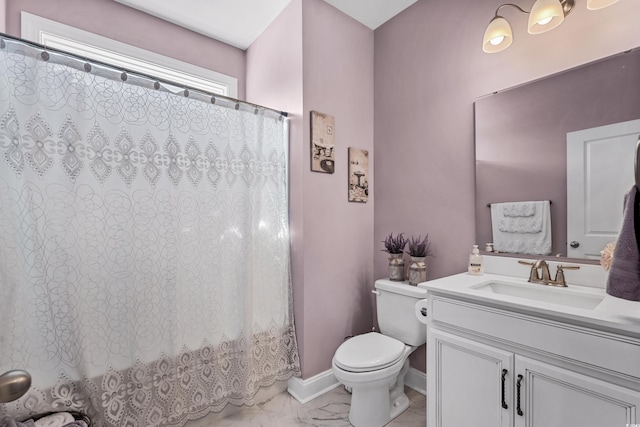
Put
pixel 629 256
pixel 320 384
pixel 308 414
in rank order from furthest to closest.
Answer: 1. pixel 320 384
2. pixel 308 414
3. pixel 629 256

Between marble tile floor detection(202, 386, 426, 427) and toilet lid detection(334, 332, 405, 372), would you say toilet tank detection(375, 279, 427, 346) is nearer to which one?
toilet lid detection(334, 332, 405, 372)

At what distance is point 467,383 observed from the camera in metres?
1.24

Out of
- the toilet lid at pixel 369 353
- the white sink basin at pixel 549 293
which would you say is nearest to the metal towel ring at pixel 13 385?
the toilet lid at pixel 369 353

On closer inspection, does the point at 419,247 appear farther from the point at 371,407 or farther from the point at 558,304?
the point at 371,407

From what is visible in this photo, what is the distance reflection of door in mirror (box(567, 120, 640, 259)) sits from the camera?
1248mm

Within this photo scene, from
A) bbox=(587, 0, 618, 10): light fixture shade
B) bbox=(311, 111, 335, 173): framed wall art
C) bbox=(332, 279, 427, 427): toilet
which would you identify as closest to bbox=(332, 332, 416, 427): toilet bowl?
bbox=(332, 279, 427, 427): toilet

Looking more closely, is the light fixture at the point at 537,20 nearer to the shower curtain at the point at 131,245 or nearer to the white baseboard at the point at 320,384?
the shower curtain at the point at 131,245

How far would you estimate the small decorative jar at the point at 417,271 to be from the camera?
6.01 ft

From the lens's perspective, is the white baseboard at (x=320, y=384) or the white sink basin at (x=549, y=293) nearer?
the white sink basin at (x=549, y=293)

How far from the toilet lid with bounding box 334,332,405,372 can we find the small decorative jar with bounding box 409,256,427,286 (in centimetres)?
40

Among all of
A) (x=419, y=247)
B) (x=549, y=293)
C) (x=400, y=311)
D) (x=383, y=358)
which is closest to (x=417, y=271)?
(x=419, y=247)

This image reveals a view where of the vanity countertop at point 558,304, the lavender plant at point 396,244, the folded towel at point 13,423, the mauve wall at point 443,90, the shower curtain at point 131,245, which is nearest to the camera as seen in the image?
the vanity countertop at point 558,304

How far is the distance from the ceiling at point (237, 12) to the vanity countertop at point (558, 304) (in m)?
2.01

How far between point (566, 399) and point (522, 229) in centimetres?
84
